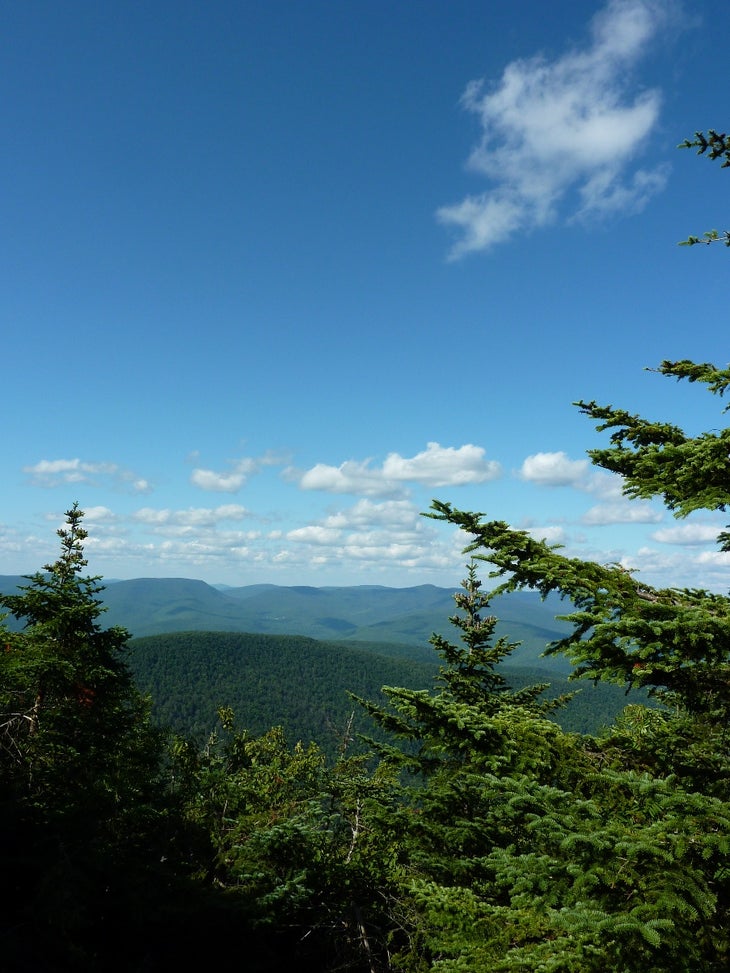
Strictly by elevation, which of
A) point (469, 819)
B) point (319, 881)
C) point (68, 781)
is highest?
point (469, 819)

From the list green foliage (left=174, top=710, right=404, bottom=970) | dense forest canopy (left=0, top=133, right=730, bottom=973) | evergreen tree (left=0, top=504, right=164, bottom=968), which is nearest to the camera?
dense forest canopy (left=0, top=133, right=730, bottom=973)

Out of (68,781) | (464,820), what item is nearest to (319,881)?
(68,781)

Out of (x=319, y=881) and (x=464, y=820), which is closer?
(x=464, y=820)

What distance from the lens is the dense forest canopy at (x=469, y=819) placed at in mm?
4309

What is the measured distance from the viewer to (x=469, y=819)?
8.52 meters

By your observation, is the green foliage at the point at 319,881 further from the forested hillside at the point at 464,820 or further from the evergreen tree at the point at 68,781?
the evergreen tree at the point at 68,781

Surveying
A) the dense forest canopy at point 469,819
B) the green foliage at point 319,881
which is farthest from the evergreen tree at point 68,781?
the green foliage at point 319,881

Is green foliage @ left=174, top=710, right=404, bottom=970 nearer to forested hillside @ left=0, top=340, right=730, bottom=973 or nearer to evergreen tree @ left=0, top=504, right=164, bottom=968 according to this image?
forested hillside @ left=0, top=340, right=730, bottom=973

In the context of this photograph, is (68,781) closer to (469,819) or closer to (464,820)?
(469,819)

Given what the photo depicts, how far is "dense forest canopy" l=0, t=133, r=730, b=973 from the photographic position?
431 cm

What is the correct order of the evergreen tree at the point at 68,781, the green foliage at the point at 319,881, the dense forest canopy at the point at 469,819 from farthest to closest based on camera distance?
the green foliage at the point at 319,881 < the evergreen tree at the point at 68,781 < the dense forest canopy at the point at 469,819

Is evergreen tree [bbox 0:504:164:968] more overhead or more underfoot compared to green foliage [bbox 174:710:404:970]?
more overhead

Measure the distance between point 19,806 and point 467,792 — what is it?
8.33m

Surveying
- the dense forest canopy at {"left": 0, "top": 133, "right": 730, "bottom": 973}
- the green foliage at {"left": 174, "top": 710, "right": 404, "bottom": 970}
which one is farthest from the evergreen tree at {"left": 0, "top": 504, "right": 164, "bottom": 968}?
the green foliage at {"left": 174, "top": 710, "right": 404, "bottom": 970}
